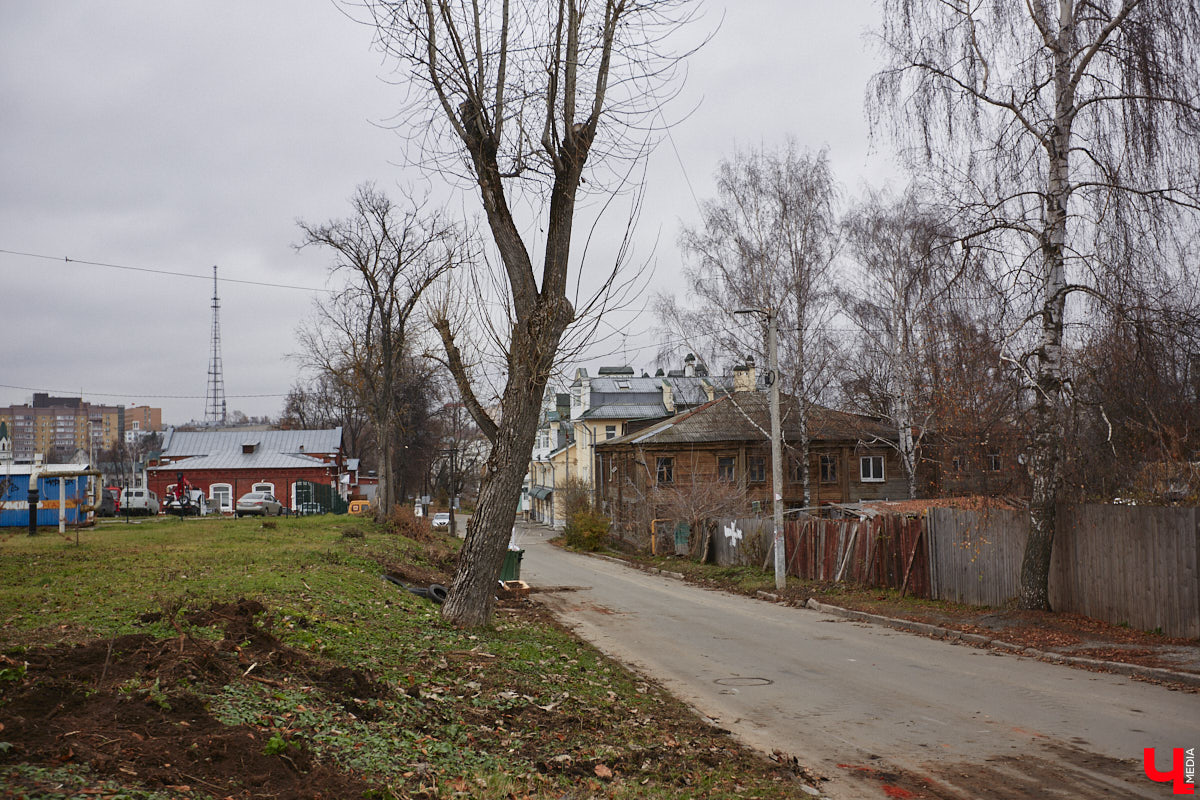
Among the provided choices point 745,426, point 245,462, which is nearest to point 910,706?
point 745,426

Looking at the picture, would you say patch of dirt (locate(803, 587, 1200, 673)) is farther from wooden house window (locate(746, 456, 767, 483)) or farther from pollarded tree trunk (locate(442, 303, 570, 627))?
wooden house window (locate(746, 456, 767, 483))

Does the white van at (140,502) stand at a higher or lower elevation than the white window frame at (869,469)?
lower

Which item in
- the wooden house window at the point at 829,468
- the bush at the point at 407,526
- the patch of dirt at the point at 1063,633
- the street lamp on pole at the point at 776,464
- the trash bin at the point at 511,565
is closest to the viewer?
the patch of dirt at the point at 1063,633

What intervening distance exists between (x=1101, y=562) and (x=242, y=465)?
192 feet


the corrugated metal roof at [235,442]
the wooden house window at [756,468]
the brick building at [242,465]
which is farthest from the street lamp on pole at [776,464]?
the corrugated metal roof at [235,442]

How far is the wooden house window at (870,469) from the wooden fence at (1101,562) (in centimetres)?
2705

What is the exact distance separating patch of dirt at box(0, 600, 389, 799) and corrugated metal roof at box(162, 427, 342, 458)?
203ft

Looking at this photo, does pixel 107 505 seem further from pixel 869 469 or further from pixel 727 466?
pixel 869 469

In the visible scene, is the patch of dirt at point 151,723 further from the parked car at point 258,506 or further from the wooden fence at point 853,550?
the parked car at point 258,506

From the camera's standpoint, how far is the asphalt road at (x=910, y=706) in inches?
267

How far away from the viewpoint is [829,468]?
1740 inches

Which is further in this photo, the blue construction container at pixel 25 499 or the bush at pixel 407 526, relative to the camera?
the bush at pixel 407 526

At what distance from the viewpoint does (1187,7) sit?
12477 millimetres

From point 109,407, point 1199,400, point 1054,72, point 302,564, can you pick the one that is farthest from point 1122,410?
point 109,407
